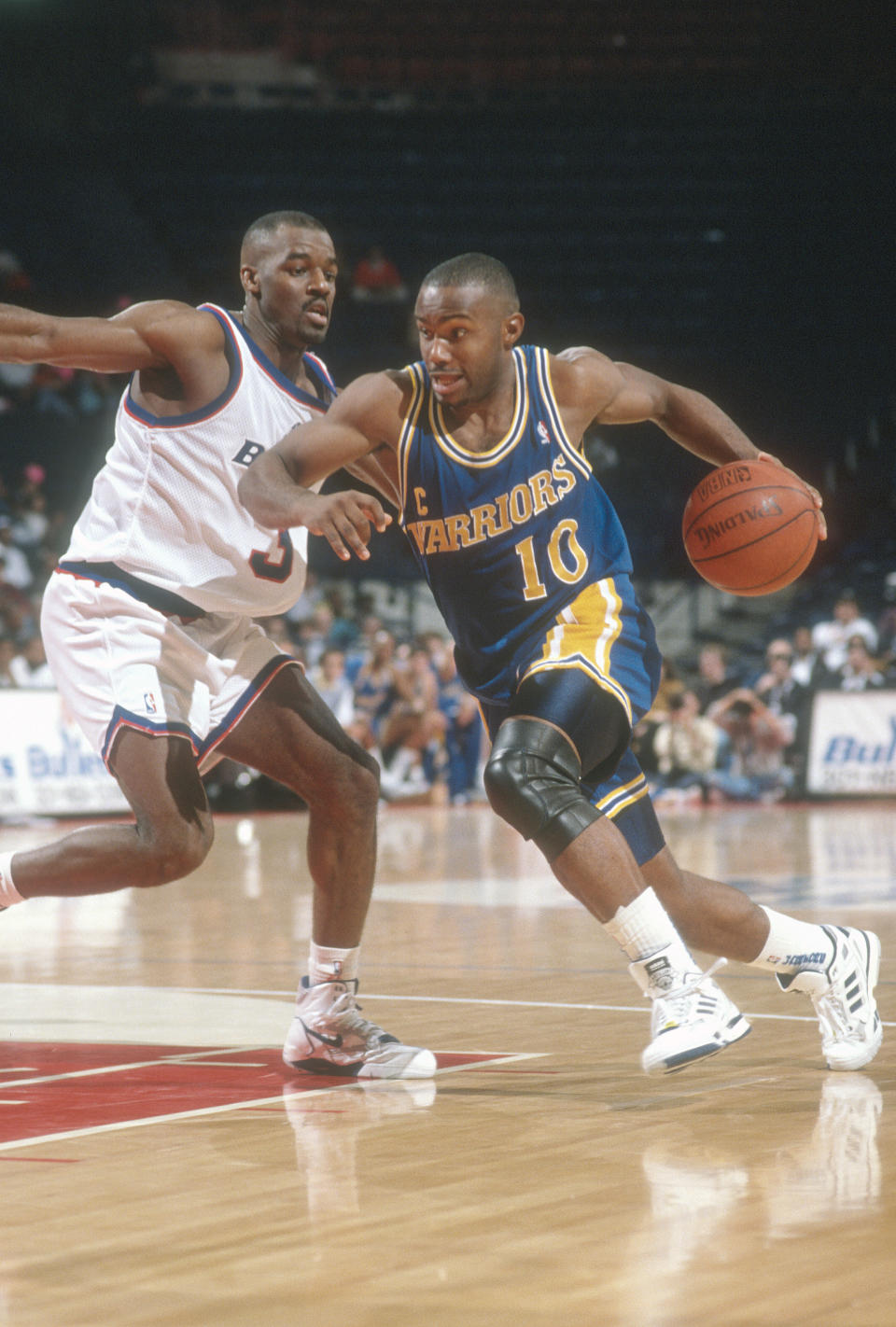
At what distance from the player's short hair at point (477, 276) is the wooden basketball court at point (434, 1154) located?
1748mm

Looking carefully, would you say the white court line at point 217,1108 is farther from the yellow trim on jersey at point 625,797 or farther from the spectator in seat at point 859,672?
the spectator in seat at point 859,672

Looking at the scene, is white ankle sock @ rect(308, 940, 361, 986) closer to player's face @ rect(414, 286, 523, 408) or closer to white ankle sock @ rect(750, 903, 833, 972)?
white ankle sock @ rect(750, 903, 833, 972)

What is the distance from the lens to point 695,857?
9742mm

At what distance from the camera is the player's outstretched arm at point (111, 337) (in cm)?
384

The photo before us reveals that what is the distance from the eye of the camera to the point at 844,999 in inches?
156

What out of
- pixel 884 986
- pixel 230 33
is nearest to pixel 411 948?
pixel 884 986

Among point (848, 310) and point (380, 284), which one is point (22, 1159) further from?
point (848, 310)

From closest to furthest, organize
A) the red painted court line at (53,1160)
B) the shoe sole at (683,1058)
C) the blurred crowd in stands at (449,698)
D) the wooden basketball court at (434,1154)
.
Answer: the wooden basketball court at (434,1154), the red painted court line at (53,1160), the shoe sole at (683,1058), the blurred crowd in stands at (449,698)

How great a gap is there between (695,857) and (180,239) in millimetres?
13122

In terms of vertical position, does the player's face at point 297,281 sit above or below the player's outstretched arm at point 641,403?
above

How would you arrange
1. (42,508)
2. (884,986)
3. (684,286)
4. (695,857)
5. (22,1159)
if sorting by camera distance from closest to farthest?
(22,1159) → (884,986) → (695,857) → (42,508) → (684,286)

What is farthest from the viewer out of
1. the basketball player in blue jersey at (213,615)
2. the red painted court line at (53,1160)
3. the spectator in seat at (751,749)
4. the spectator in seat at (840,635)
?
the spectator in seat at (840,635)

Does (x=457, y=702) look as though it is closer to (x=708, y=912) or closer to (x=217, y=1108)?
(x=708, y=912)

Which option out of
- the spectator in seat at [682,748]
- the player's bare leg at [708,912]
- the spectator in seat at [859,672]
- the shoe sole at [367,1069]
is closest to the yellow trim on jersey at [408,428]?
the player's bare leg at [708,912]
